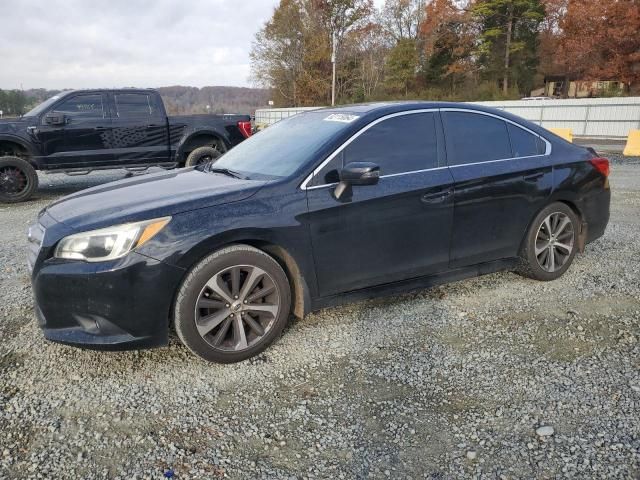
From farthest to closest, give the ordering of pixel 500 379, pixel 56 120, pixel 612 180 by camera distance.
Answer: pixel 612 180, pixel 56 120, pixel 500 379

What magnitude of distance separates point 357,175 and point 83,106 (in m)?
7.56

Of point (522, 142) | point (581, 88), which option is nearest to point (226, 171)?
point (522, 142)

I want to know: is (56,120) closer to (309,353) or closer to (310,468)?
(309,353)

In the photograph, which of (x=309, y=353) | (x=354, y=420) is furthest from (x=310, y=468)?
(x=309, y=353)

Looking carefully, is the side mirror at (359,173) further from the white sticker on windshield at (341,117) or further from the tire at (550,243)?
the tire at (550,243)

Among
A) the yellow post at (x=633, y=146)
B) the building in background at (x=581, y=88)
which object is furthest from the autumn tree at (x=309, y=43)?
the yellow post at (x=633, y=146)

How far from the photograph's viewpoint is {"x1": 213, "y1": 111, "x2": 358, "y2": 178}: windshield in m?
3.30

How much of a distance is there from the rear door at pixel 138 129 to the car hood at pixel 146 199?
5868 mm

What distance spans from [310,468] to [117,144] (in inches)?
327

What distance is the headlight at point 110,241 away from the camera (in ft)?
8.71

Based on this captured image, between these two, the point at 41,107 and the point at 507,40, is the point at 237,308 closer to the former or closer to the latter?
the point at 41,107

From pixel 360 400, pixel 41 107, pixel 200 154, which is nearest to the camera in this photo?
pixel 360 400

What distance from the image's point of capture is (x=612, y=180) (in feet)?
33.2

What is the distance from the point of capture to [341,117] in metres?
3.59
